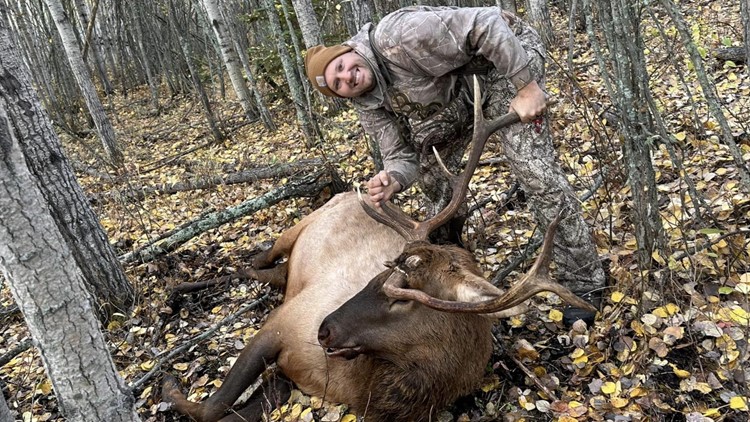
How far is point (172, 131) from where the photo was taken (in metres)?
12.5

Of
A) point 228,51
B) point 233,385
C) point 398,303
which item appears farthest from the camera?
point 228,51

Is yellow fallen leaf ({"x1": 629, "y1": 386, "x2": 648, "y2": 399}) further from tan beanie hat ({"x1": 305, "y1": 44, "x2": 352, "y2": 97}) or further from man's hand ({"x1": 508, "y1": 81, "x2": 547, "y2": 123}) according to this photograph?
tan beanie hat ({"x1": 305, "y1": 44, "x2": 352, "y2": 97})

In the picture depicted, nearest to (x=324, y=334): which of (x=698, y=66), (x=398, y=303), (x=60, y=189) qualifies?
(x=398, y=303)

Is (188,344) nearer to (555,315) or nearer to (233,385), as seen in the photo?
(233,385)

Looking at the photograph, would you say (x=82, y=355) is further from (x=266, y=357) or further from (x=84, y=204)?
(x=84, y=204)

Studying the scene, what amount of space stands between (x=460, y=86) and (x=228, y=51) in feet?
23.7

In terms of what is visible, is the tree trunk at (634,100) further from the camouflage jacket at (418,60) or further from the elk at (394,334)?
the elk at (394,334)

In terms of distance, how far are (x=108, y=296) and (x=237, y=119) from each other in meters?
7.52

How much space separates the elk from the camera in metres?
3.02

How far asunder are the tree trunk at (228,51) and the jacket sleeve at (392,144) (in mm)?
6031

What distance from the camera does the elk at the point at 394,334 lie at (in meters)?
3.02

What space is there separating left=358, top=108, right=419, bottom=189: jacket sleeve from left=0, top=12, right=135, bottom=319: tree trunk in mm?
2326

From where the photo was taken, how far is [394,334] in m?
3.13

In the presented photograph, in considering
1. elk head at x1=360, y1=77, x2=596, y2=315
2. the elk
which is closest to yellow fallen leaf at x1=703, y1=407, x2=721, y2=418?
elk head at x1=360, y1=77, x2=596, y2=315
